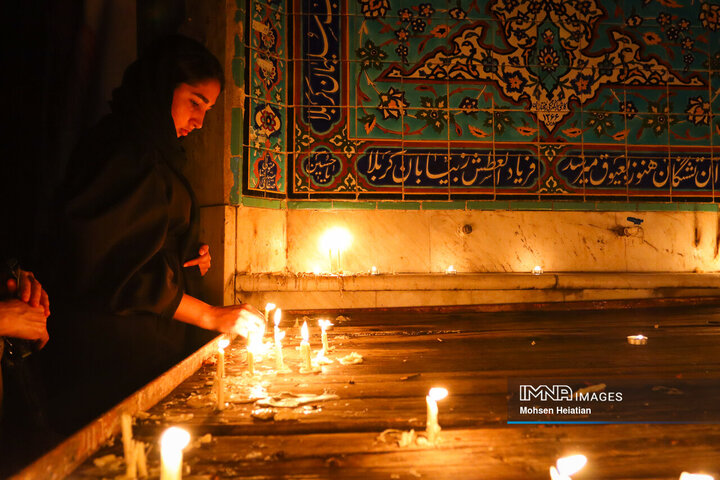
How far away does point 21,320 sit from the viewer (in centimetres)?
141

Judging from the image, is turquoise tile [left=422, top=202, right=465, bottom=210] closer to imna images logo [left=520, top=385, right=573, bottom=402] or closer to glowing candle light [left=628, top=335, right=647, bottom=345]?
glowing candle light [left=628, top=335, right=647, bottom=345]

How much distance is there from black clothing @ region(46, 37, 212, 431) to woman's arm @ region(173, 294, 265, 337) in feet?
0.51

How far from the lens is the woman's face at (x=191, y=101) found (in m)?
2.31

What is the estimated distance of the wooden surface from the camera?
968 millimetres

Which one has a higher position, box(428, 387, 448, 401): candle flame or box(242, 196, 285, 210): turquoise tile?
box(242, 196, 285, 210): turquoise tile

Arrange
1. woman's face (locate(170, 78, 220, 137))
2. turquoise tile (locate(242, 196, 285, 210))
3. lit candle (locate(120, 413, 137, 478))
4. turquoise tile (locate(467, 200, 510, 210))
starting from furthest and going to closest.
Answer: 1. turquoise tile (locate(467, 200, 510, 210))
2. turquoise tile (locate(242, 196, 285, 210))
3. woman's face (locate(170, 78, 220, 137))
4. lit candle (locate(120, 413, 137, 478))

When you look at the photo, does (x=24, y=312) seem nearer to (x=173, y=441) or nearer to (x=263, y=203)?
(x=173, y=441)

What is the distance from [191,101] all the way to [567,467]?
235cm

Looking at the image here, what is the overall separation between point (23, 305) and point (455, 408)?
1.45 meters

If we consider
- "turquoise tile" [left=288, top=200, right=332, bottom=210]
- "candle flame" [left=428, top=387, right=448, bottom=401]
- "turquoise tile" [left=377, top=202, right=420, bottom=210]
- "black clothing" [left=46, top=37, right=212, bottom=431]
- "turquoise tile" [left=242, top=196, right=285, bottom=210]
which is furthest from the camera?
"turquoise tile" [left=377, top=202, right=420, bottom=210]

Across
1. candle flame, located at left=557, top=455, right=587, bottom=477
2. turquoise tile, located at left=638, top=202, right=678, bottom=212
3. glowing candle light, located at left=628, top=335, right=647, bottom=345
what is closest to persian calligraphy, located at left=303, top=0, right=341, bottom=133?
glowing candle light, located at left=628, top=335, right=647, bottom=345

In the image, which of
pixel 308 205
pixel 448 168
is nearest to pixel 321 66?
pixel 308 205

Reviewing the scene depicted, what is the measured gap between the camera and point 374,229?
4.56 metres

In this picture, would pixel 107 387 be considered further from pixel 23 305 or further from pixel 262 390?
pixel 262 390
